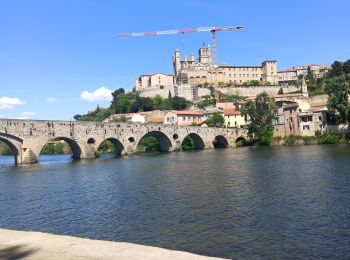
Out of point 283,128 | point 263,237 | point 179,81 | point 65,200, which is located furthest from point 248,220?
point 179,81

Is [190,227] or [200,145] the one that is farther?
[200,145]

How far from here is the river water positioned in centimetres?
1449

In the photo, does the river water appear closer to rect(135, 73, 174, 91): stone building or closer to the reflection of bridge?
the reflection of bridge

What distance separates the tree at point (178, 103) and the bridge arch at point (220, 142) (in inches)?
1967

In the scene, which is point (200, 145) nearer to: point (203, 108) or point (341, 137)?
point (341, 137)

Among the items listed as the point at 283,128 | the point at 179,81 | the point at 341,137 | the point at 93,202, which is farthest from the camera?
the point at 179,81

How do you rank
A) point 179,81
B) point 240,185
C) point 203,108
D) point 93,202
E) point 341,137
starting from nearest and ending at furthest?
point 93,202 → point 240,185 → point 341,137 → point 203,108 → point 179,81

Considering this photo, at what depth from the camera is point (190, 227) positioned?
16.9 meters

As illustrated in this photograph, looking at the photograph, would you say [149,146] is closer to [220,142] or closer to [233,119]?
[220,142]

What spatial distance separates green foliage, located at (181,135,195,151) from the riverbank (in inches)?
2949

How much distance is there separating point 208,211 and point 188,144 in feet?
226

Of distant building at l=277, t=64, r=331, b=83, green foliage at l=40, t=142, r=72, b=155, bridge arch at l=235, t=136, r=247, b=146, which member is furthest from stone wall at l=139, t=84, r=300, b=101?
bridge arch at l=235, t=136, r=247, b=146

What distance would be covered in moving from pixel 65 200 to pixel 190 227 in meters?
11.5

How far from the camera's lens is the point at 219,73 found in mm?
169250
